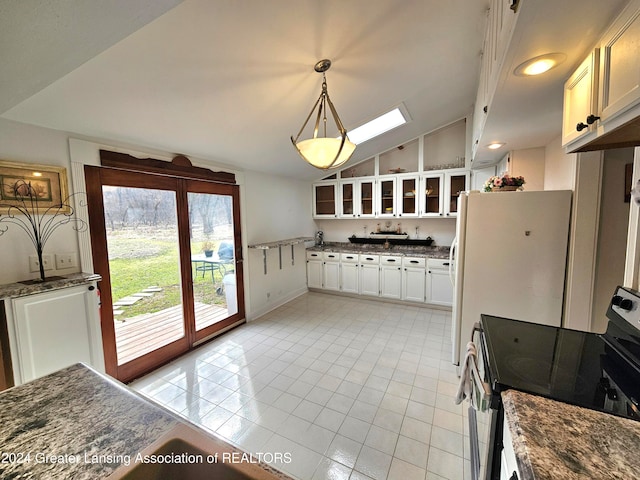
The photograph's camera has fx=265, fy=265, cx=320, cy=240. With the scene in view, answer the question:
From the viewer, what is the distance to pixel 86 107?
1816 millimetres

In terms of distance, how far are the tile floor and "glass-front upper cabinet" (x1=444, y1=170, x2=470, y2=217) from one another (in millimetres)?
1751

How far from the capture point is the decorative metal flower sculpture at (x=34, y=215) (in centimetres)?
175

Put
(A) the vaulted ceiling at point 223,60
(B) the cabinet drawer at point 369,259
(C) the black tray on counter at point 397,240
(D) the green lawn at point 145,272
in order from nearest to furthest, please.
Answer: (A) the vaulted ceiling at point 223,60 → (D) the green lawn at point 145,272 → (B) the cabinet drawer at point 369,259 → (C) the black tray on counter at point 397,240

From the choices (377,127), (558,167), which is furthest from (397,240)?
(558,167)

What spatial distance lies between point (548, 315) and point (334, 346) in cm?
201

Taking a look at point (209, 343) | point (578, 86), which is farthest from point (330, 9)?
point (209, 343)

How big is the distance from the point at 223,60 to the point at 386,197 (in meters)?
3.39

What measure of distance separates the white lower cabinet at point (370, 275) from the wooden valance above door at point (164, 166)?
8.20ft

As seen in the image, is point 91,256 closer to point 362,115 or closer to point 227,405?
point 227,405

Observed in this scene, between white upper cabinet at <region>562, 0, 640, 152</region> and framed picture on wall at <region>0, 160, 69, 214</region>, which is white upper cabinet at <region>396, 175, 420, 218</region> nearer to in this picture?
white upper cabinet at <region>562, 0, 640, 152</region>

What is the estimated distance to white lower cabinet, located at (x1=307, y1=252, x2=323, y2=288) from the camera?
4984 mm

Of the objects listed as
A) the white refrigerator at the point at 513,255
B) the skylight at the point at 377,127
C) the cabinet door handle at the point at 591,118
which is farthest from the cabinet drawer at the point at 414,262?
the cabinet door handle at the point at 591,118

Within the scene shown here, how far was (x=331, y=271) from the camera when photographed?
16.0 ft

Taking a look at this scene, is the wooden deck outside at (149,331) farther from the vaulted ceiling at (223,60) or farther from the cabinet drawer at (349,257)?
the cabinet drawer at (349,257)
